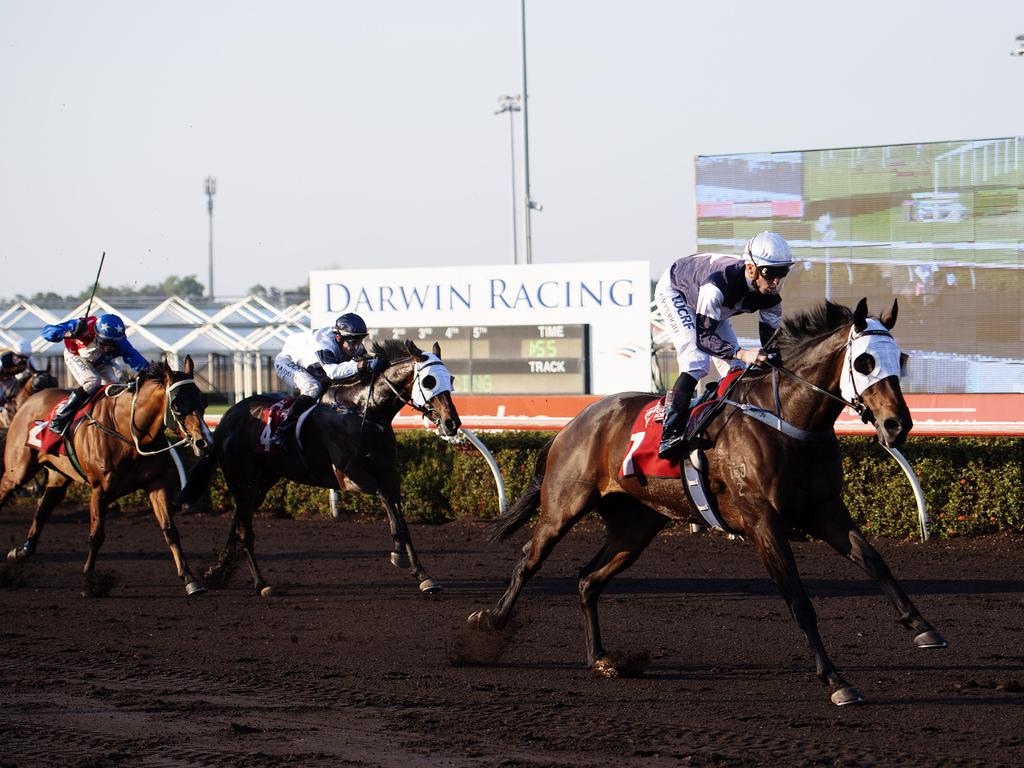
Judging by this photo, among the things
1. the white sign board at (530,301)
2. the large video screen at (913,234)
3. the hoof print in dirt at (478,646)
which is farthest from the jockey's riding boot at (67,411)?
the white sign board at (530,301)

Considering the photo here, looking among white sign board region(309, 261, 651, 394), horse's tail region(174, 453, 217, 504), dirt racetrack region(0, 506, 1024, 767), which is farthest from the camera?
white sign board region(309, 261, 651, 394)

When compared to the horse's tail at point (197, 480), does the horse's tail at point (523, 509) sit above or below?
above

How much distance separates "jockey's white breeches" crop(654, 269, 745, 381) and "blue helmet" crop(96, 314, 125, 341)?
4.40 metres

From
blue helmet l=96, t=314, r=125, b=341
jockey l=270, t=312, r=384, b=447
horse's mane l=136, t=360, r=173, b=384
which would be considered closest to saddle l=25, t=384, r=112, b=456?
horse's mane l=136, t=360, r=173, b=384

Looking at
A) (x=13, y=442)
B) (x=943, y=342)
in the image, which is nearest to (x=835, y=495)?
(x=13, y=442)

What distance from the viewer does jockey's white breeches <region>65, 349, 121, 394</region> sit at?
8859 millimetres

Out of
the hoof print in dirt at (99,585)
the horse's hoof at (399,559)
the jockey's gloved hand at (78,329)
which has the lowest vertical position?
the hoof print in dirt at (99,585)

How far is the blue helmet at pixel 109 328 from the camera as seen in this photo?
28.1 feet

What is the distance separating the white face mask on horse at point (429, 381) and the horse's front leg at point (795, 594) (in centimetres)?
354

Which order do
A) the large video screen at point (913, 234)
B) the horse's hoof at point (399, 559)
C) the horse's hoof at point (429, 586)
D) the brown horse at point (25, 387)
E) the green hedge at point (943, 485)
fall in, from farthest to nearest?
the large video screen at point (913, 234), the brown horse at point (25, 387), the green hedge at point (943, 485), the horse's hoof at point (399, 559), the horse's hoof at point (429, 586)

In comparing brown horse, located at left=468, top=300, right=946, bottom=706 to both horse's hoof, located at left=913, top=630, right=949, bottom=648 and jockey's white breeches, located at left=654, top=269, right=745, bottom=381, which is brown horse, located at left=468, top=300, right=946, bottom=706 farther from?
jockey's white breeches, located at left=654, top=269, right=745, bottom=381

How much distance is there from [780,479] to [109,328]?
17.4ft

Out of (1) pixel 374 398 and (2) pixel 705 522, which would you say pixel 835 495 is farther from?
(1) pixel 374 398

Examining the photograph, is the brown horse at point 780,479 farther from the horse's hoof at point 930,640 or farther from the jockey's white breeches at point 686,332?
the jockey's white breeches at point 686,332
